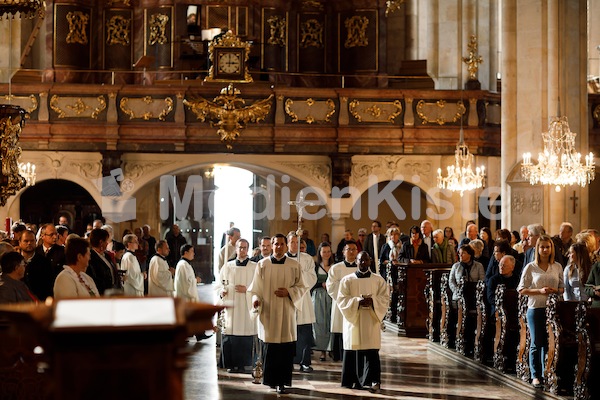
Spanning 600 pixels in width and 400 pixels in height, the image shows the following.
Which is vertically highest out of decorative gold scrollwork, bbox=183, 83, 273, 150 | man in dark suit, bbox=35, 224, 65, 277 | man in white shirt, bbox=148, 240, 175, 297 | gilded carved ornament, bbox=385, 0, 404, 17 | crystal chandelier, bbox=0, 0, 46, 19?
gilded carved ornament, bbox=385, 0, 404, 17

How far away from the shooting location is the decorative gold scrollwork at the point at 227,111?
23078 mm

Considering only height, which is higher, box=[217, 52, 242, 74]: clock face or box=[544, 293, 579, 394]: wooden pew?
box=[217, 52, 242, 74]: clock face

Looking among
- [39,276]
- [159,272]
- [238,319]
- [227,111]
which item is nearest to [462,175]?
[227,111]

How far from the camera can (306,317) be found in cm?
1398

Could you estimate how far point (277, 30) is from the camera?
2627cm

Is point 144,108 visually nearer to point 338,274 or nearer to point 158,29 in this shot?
point 158,29

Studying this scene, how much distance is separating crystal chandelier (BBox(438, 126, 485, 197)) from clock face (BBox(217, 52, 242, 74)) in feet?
16.6

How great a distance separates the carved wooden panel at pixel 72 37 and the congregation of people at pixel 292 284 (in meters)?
10.2

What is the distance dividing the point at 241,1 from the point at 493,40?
6840 millimetres

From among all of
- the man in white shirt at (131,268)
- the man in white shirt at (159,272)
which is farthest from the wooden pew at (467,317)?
the man in white shirt at (131,268)

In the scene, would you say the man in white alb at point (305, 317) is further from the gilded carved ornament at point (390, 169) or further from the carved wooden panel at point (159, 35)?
the carved wooden panel at point (159, 35)

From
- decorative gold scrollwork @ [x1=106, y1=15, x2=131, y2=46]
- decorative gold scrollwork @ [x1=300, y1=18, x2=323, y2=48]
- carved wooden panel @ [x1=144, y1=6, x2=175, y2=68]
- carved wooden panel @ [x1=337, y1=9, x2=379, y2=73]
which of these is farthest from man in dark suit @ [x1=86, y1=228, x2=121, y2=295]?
decorative gold scrollwork @ [x1=300, y1=18, x2=323, y2=48]

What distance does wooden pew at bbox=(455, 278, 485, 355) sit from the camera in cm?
1417

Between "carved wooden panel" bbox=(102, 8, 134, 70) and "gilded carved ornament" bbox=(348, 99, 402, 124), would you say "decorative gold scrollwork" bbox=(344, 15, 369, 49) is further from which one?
"carved wooden panel" bbox=(102, 8, 134, 70)
